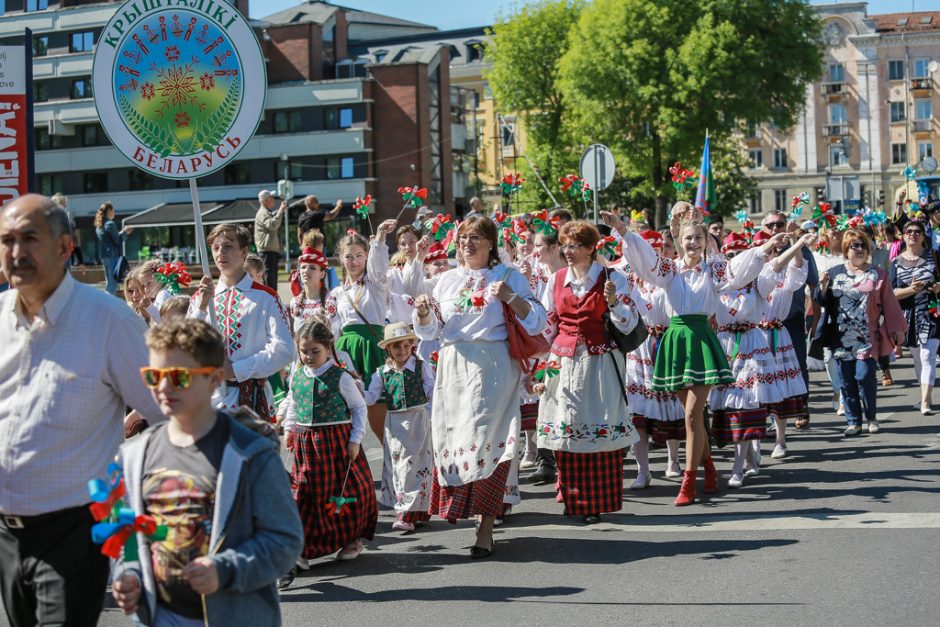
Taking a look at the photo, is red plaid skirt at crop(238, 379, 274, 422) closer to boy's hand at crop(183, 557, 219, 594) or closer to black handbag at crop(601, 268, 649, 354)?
black handbag at crop(601, 268, 649, 354)

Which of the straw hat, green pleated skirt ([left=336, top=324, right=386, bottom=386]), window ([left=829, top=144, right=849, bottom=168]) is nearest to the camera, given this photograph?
the straw hat

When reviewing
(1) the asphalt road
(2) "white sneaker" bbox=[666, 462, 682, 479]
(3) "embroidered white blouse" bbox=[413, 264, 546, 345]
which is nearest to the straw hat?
(3) "embroidered white blouse" bbox=[413, 264, 546, 345]

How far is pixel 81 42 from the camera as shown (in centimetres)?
6288

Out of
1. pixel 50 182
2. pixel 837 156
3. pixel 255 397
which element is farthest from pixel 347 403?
pixel 837 156

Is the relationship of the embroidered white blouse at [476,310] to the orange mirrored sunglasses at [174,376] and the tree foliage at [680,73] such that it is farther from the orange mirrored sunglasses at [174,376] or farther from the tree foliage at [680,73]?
the tree foliage at [680,73]

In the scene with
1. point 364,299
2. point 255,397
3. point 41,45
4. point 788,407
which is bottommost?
point 788,407

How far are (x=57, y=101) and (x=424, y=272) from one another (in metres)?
57.8

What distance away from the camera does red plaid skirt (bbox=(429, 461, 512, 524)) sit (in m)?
7.75

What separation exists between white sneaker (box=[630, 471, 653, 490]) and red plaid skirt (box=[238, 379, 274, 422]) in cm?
373

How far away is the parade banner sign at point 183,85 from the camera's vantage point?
20.5 ft

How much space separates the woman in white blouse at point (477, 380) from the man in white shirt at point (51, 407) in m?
3.66

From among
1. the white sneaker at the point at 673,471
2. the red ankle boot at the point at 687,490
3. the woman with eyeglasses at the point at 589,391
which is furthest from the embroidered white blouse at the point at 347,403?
the white sneaker at the point at 673,471

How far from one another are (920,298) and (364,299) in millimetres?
6935

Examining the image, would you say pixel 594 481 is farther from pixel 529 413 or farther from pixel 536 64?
pixel 536 64
